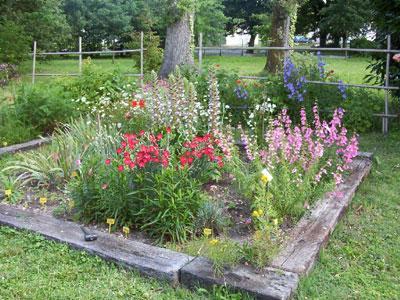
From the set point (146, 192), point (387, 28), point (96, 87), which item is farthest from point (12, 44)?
point (146, 192)

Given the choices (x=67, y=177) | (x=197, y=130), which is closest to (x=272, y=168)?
(x=197, y=130)

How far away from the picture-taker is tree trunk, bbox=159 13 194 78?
517 inches

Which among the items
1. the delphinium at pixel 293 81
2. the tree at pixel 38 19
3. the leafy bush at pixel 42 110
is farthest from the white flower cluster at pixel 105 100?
the tree at pixel 38 19

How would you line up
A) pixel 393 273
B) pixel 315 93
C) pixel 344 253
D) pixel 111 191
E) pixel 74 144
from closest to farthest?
1. pixel 393 273
2. pixel 344 253
3. pixel 111 191
4. pixel 74 144
5. pixel 315 93

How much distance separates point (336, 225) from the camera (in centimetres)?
428

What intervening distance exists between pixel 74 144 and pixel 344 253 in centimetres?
303

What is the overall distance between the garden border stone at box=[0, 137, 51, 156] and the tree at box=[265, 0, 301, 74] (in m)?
7.94

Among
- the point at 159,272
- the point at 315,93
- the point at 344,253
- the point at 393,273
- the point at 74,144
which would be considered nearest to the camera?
the point at 159,272

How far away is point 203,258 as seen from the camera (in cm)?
339

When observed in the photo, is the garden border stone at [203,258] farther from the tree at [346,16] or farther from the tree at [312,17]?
the tree at [312,17]

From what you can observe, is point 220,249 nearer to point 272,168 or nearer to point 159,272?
point 159,272

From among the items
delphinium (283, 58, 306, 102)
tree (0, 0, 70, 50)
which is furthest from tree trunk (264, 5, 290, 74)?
tree (0, 0, 70, 50)

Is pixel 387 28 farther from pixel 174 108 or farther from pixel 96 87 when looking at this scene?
pixel 96 87

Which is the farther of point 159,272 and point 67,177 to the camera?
point 67,177
